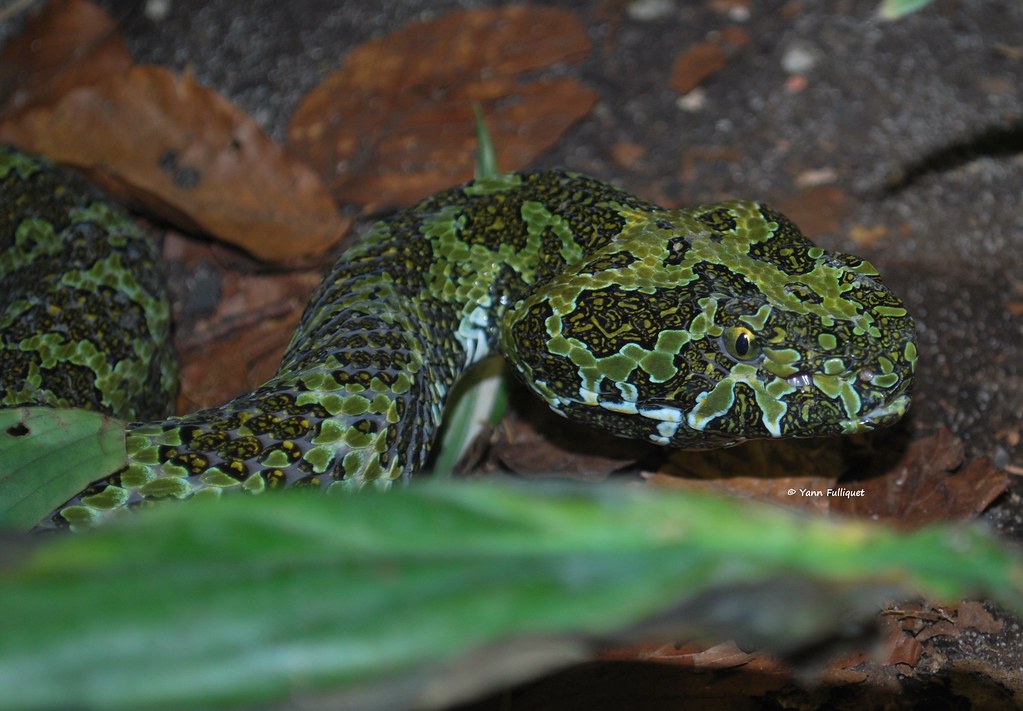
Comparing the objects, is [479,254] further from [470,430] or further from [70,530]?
[70,530]

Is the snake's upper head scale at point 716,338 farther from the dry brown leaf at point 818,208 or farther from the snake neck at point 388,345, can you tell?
the dry brown leaf at point 818,208

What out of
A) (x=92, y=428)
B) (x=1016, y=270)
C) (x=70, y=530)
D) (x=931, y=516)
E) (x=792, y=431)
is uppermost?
(x=92, y=428)

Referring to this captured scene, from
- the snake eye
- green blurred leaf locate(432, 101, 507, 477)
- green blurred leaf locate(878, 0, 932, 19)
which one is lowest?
green blurred leaf locate(432, 101, 507, 477)

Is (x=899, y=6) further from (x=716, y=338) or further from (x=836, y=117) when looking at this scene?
(x=836, y=117)

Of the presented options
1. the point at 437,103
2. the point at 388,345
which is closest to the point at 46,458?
the point at 388,345

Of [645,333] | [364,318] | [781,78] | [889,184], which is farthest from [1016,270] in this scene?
[364,318]

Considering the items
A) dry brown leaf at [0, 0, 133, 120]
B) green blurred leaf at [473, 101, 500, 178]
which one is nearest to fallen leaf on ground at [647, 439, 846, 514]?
green blurred leaf at [473, 101, 500, 178]

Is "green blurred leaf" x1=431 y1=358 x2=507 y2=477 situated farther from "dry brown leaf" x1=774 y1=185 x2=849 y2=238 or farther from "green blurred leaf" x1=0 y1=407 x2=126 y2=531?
"dry brown leaf" x1=774 y1=185 x2=849 y2=238
